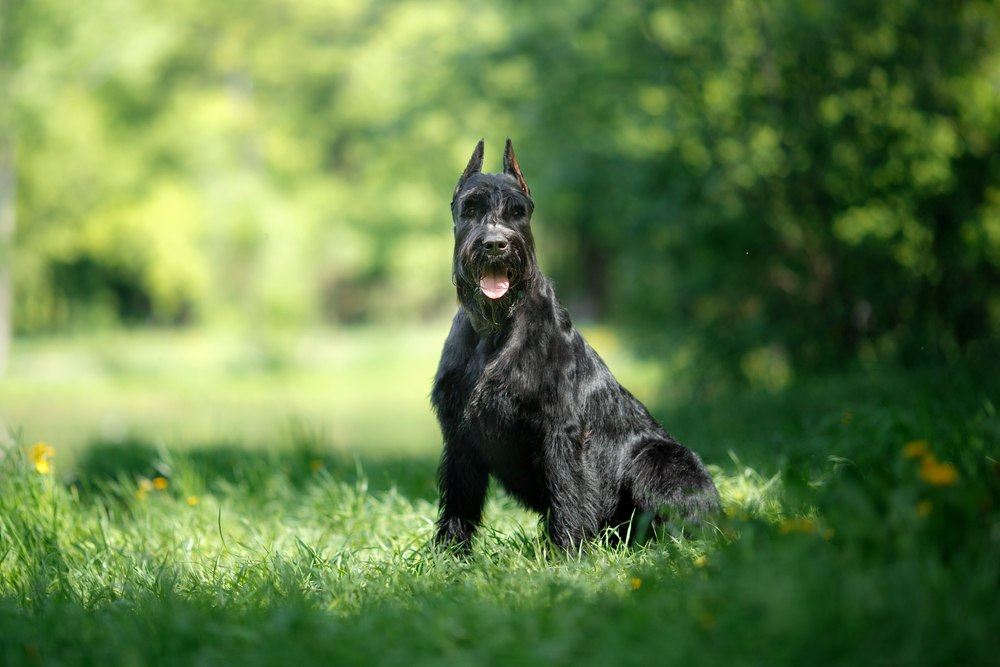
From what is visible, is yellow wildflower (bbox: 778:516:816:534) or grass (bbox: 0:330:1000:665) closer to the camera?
grass (bbox: 0:330:1000:665)

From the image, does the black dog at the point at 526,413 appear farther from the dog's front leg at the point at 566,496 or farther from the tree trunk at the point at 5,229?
the tree trunk at the point at 5,229

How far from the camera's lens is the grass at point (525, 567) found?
6.97 ft

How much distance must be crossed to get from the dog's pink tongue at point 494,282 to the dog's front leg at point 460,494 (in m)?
0.62

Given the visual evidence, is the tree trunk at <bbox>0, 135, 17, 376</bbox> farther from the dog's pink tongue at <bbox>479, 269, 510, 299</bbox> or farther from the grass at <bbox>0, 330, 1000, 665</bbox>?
the dog's pink tongue at <bbox>479, 269, 510, 299</bbox>

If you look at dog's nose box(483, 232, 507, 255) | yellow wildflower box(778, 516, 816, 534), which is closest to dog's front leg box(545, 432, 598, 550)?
dog's nose box(483, 232, 507, 255)

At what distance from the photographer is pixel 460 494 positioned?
11.9 ft

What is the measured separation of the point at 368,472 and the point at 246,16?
1802 cm

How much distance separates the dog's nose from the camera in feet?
11.4

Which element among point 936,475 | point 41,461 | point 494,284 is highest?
point 494,284

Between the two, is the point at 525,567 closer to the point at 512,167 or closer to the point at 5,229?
the point at 512,167

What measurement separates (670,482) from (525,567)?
694mm

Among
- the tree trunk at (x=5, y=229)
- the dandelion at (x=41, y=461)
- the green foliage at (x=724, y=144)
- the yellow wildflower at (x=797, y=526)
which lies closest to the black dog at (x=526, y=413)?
the yellow wildflower at (x=797, y=526)

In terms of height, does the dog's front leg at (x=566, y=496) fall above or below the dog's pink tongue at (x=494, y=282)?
below

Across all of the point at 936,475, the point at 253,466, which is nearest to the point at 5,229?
the point at 253,466
